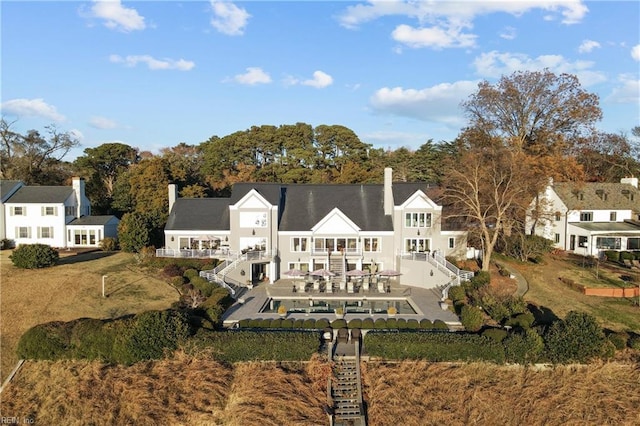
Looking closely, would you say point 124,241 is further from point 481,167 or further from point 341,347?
point 481,167

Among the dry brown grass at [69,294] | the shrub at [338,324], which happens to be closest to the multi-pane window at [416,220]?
the shrub at [338,324]

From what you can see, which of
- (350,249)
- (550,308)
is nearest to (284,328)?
(350,249)

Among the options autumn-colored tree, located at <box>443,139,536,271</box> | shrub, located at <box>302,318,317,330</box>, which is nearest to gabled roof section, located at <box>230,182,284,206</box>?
autumn-colored tree, located at <box>443,139,536,271</box>

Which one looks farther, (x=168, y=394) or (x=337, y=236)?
(x=337, y=236)

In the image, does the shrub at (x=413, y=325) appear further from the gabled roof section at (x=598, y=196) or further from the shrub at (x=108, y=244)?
the shrub at (x=108, y=244)

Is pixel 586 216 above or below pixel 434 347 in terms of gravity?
above

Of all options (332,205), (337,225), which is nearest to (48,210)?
(332,205)

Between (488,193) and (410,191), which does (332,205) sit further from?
(488,193)

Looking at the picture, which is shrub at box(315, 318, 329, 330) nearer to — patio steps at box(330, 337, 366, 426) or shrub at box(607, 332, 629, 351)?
patio steps at box(330, 337, 366, 426)
